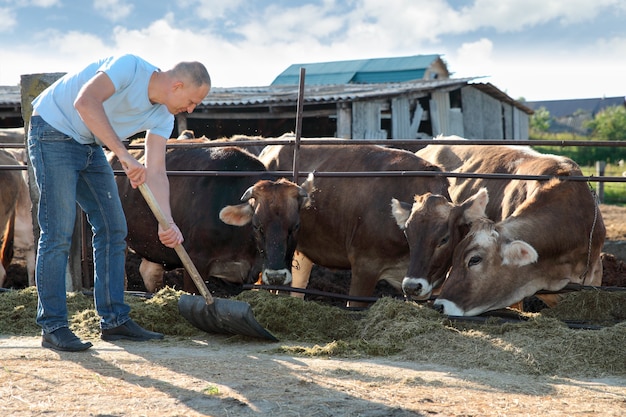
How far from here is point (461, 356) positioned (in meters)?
5.01

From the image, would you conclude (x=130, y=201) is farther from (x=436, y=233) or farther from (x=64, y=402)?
(x=64, y=402)

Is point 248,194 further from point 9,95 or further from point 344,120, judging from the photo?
point 9,95

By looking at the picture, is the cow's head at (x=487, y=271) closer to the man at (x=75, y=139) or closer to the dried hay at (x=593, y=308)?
the dried hay at (x=593, y=308)

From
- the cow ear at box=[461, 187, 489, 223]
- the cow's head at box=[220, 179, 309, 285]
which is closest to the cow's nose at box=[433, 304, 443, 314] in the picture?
the cow ear at box=[461, 187, 489, 223]

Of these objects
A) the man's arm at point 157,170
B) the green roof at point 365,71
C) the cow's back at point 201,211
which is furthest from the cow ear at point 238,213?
the green roof at point 365,71

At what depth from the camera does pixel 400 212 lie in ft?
22.0

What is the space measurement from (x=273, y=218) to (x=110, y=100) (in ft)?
7.38

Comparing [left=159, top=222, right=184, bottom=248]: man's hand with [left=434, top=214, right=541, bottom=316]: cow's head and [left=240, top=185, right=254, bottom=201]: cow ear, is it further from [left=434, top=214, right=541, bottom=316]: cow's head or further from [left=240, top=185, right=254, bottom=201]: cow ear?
[left=434, top=214, right=541, bottom=316]: cow's head

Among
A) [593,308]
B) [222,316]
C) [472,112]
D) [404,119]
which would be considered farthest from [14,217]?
[472,112]

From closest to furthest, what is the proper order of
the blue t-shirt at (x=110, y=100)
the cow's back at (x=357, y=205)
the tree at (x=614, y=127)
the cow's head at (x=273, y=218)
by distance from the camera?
the blue t-shirt at (x=110, y=100), the cow's head at (x=273, y=218), the cow's back at (x=357, y=205), the tree at (x=614, y=127)

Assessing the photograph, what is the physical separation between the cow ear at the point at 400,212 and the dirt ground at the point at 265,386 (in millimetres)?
1802

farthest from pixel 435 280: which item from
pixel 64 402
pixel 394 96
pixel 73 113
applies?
pixel 394 96

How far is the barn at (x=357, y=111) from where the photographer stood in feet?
59.5

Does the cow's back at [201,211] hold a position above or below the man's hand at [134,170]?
below
